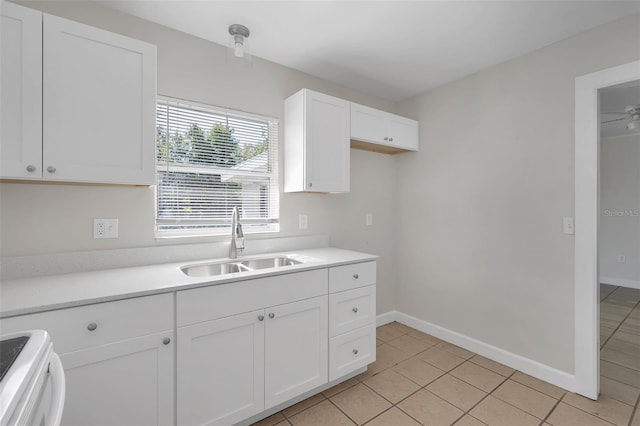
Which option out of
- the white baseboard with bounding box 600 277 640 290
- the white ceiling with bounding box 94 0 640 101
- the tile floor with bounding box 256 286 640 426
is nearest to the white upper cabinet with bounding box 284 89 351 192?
the white ceiling with bounding box 94 0 640 101

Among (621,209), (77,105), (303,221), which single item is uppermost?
(77,105)

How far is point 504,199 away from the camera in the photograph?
243cm

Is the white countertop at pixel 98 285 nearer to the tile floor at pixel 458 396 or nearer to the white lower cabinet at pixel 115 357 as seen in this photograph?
the white lower cabinet at pixel 115 357

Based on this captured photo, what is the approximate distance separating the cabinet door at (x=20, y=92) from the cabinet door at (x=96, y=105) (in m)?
0.03

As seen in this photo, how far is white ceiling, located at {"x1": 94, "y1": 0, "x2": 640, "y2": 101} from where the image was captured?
1.77m

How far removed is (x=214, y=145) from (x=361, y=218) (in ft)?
5.18

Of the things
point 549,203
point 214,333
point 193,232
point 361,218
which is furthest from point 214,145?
point 549,203

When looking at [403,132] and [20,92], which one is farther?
[403,132]

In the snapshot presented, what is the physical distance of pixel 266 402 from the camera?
5.57ft

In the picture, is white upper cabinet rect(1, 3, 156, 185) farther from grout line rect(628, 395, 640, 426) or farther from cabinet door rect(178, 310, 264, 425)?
grout line rect(628, 395, 640, 426)

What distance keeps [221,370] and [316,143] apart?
1.65 metres

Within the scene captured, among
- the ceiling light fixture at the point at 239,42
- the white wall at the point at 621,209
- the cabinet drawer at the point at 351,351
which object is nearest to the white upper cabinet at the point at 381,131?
the ceiling light fixture at the point at 239,42

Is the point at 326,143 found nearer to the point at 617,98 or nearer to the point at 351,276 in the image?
the point at 351,276

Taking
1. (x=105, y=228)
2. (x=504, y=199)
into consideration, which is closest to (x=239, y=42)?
(x=105, y=228)
